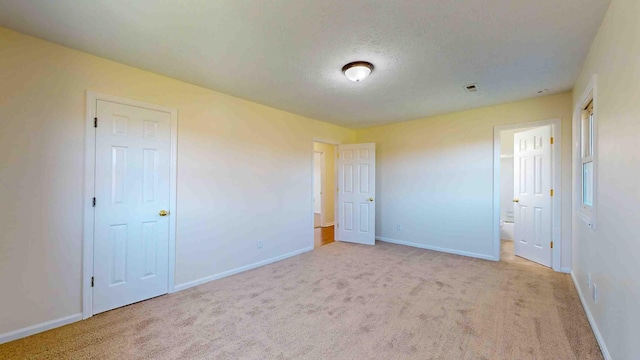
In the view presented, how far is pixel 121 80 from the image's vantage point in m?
2.64

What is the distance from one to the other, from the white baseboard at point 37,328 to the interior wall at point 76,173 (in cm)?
3

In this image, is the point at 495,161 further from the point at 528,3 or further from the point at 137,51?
the point at 137,51

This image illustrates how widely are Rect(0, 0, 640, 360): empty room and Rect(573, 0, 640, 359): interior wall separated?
2cm

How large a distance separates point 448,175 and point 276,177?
2.90 m

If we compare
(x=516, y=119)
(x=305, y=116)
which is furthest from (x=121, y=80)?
(x=516, y=119)

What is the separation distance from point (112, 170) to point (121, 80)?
2.93 feet

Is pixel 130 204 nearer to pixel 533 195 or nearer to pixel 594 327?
pixel 594 327

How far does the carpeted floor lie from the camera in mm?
1953

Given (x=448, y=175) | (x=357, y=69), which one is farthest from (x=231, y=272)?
(x=448, y=175)

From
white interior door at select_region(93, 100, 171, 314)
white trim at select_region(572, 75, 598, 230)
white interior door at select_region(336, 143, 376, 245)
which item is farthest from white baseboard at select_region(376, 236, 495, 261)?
white interior door at select_region(93, 100, 171, 314)

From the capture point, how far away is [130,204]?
270 cm

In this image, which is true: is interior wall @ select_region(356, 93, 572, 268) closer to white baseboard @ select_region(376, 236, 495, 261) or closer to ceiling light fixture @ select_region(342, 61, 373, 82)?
white baseboard @ select_region(376, 236, 495, 261)

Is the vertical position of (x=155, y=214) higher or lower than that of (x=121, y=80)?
lower

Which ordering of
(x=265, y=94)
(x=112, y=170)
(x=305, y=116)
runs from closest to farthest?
(x=112, y=170)
(x=265, y=94)
(x=305, y=116)
